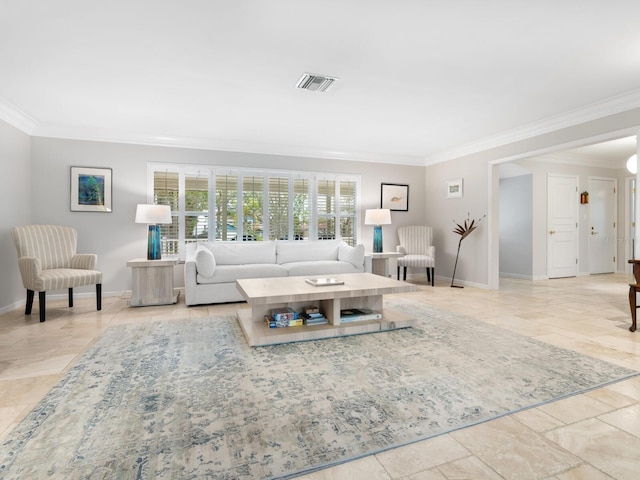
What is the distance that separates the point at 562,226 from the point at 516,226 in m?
0.95

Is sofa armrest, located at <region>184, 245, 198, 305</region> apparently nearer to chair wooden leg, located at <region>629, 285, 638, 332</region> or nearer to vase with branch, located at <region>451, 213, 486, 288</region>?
vase with branch, located at <region>451, 213, 486, 288</region>

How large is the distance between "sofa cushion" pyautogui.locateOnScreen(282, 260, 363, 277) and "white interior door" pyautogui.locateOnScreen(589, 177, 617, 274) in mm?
5585

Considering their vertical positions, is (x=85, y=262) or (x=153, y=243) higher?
(x=153, y=243)

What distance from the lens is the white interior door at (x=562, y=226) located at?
6.85 metres

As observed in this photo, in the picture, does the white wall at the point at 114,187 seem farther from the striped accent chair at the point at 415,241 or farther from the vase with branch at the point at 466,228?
the vase with branch at the point at 466,228

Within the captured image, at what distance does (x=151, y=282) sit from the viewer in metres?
4.38

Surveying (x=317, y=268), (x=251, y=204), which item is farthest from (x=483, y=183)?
(x=251, y=204)

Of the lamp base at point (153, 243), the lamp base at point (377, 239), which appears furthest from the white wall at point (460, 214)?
the lamp base at point (153, 243)

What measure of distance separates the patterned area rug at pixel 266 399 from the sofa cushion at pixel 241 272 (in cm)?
136

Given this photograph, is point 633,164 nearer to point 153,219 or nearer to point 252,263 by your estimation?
point 252,263

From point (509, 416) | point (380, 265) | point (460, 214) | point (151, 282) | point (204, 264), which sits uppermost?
point (460, 214)

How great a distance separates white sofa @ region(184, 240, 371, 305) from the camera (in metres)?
4.29

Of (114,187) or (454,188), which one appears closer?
(114,187)

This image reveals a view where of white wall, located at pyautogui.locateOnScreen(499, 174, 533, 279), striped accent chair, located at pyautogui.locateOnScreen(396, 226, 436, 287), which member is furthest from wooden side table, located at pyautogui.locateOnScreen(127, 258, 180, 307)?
white wall, located at pyautogui.locateOnScreen(499, 174, 533, 279)
